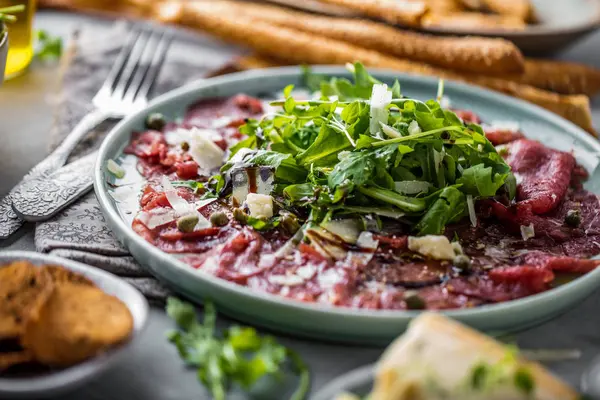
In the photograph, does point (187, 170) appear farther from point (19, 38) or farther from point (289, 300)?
point (19, 38)

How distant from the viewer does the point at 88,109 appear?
14.8 feet

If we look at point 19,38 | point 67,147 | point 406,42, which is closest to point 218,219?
point 67,147

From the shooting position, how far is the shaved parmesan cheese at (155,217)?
316cm

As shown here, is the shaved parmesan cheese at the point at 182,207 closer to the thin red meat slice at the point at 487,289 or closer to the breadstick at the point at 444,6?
the thin red meat slice at the point at 487,289

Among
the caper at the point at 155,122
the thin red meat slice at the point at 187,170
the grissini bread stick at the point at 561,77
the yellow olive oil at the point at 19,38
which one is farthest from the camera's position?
the grissini bread stick at the point at 561,77

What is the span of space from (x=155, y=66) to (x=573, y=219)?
3.10 meters

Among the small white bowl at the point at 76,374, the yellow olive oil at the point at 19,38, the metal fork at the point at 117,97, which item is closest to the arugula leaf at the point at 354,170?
the small white bowl at the point at 76,374

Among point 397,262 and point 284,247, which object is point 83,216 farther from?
point 397,262

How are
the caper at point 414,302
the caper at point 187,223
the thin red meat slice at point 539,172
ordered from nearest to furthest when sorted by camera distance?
the caper at point 414,302 < the caper at point 187,223 < the thin red meat slice at point 539,172

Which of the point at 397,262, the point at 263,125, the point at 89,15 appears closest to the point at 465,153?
the point at 397,262

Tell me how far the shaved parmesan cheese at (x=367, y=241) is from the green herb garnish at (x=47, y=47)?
3.13m

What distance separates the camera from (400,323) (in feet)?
8.50

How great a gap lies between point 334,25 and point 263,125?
5.80 ft

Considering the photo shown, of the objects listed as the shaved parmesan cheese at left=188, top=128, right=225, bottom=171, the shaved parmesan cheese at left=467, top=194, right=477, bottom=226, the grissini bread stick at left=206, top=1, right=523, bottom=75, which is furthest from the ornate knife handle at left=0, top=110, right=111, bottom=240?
the shaved parmesan cheese at left=467, top=194, right=477, bottom=226
